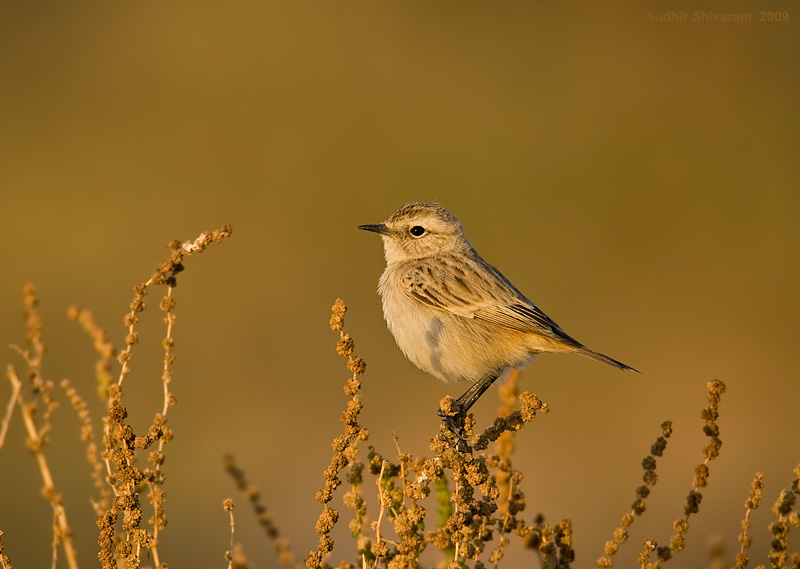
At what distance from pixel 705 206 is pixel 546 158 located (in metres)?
2.08

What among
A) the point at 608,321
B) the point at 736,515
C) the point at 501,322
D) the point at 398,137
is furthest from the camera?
the point at 398,137

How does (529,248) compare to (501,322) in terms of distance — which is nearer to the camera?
(501,322)

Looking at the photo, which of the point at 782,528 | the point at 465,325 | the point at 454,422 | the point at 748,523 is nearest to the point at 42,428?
the point at 748,523

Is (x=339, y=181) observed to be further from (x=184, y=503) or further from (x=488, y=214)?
(x=184, y=503)

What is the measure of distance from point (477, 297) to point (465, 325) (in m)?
0.20

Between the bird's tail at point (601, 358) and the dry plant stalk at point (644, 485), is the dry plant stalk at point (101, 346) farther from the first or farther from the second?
the bird's tail at point (601, 358)

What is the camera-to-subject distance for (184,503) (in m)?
8.65

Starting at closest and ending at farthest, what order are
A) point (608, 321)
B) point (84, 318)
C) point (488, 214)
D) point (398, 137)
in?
point (84, 318)
point (608, 321)
point (488, 214)
point (398, 137)

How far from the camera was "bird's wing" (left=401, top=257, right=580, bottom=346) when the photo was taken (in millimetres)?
5203

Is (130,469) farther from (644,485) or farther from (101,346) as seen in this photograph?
(644,485)

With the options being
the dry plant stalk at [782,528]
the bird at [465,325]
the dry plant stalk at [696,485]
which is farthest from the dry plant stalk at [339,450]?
the bird at [465,325]

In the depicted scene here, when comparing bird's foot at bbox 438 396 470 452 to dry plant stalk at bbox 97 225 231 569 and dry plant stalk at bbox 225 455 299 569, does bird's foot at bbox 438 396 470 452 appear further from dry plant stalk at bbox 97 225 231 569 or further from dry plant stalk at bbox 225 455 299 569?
dry plant stalk at bbox 97 225 231 569

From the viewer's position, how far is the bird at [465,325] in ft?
16.8

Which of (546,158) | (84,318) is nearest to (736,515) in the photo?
(546,158)
